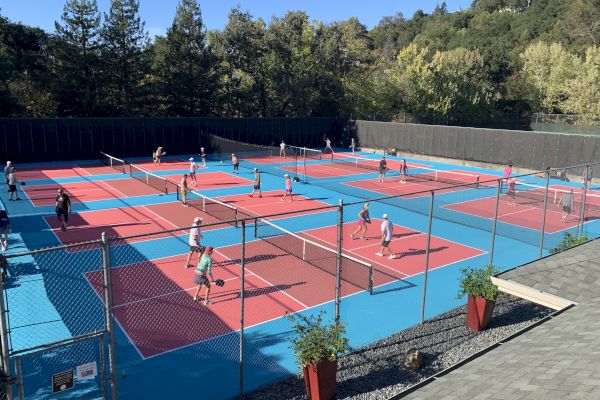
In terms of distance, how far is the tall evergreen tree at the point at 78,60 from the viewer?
155 ft

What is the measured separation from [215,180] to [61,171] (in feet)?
39.0

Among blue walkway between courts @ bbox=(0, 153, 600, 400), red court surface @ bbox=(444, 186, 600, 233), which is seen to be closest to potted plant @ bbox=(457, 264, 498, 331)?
blue walkway between courts @ bbox=(0, 153, 600, 400)

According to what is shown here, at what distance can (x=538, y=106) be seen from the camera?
204ft

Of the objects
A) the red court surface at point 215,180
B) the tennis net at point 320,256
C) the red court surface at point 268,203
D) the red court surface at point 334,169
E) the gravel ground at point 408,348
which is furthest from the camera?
the red court surface at point 334,169

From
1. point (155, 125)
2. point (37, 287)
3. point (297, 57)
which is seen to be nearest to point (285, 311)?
point (37, 287)

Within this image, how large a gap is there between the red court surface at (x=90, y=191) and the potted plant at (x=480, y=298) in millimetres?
19884

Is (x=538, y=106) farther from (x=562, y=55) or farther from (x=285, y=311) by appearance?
(x=285, y=311)

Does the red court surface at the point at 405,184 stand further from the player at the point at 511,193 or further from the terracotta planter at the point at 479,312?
the terracotta planter at the point at 479,312

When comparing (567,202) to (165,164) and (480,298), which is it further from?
(165,164)

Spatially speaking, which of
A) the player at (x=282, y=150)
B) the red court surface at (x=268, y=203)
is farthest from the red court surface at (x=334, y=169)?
the red court surface at (x=268, y=203)

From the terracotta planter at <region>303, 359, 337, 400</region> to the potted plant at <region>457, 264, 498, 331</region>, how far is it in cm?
443

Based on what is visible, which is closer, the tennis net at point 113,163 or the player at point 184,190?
the player at point 184,190

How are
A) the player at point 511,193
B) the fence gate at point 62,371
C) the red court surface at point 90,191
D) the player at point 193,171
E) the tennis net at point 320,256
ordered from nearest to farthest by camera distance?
1. the fence gate at point 62,371
2. the tennis net at point 320,256
3. the player at point 511,193
4. the red court surface at point 90,191
5. the player at point 193,171

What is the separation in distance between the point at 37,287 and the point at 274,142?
38.1 metres
